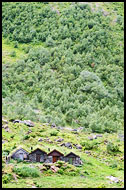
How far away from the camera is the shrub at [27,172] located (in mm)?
31619

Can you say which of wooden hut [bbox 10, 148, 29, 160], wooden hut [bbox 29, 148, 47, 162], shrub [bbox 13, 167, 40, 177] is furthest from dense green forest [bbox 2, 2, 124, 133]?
shrub [bbox 13, 167, 40, 177]

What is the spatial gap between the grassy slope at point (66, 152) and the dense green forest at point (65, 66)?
15.7 m

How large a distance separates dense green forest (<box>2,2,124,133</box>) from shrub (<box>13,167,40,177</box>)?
40921mm

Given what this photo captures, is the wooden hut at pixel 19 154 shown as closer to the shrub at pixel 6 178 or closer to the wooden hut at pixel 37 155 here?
the wooden hut at pixel 37 155

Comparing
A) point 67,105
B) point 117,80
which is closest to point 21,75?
point 67,105

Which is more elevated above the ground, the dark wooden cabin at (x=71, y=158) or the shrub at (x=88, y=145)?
the shrub at (x=88, y=145)

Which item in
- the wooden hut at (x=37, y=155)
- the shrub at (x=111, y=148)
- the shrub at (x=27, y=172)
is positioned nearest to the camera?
the shrub at (x=27, y=172)

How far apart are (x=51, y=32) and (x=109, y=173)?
124 meters

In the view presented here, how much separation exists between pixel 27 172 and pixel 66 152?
10.9 m

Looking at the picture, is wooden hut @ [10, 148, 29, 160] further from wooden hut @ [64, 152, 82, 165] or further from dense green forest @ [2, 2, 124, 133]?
dense green forest @ [2, 2, 124, 133]

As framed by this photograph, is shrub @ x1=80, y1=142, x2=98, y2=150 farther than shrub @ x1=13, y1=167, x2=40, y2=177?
Yes

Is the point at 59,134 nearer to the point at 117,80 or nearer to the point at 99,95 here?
the point at 99,95

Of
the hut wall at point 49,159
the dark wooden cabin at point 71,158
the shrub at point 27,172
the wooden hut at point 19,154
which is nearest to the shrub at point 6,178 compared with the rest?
the shrub at point 27,172

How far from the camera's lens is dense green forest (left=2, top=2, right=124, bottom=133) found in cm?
9294
